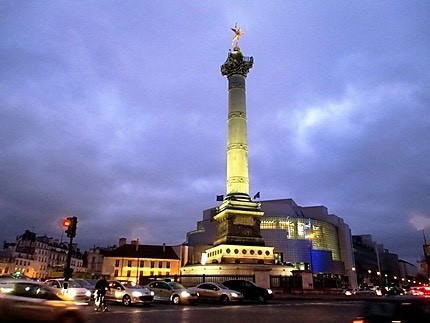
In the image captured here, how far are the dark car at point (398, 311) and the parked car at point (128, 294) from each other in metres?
16.9

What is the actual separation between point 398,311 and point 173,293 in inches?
781

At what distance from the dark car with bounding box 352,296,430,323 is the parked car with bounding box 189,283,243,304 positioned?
1799 centimetres

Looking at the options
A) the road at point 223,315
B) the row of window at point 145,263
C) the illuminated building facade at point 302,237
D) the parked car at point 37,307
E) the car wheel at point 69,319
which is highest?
the illuminated building facade at point 302,237

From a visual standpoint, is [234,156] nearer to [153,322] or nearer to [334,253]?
[153,322]

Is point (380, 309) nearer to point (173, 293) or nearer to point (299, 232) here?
point (173, 293)

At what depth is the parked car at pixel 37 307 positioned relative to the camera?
1142 centimetres

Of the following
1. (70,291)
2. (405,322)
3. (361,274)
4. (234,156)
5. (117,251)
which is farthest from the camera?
(361,274)

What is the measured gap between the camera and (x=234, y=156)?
50.7 meters

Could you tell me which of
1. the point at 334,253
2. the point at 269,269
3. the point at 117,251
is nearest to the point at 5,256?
the point at 117,251

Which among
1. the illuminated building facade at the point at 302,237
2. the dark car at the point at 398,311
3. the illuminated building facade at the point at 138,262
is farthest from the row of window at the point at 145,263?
the dark car at the point at 398,311

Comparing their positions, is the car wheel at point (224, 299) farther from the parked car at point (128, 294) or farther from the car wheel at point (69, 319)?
the car wheel at point (69, 319)

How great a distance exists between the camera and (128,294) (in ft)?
76.2

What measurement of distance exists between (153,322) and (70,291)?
34.8 feet

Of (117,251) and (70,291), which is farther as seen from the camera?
(117,251)
